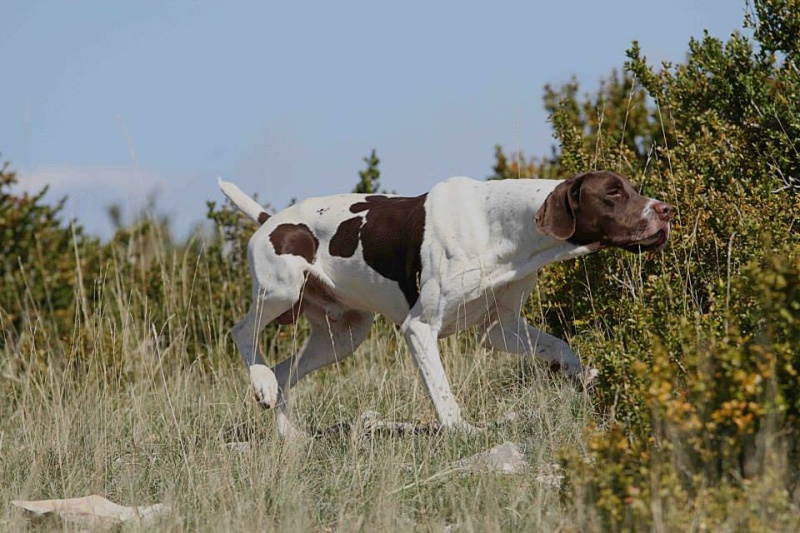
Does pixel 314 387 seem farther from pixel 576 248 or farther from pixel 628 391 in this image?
pixel 628 391

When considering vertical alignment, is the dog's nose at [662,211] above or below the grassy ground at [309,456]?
above

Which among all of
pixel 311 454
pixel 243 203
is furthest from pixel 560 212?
pixel 243 203

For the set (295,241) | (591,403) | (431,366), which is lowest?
(591,403)

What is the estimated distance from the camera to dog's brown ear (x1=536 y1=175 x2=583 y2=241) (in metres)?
5.41

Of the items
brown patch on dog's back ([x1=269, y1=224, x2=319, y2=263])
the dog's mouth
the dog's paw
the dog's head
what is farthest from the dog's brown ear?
the dog's paw

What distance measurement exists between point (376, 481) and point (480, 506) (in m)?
0.53

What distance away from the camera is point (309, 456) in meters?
5.22

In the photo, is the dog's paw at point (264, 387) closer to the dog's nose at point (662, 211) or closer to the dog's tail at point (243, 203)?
the dog's tail at point (243, 203)

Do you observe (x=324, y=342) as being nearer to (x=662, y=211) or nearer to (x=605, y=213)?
(x=605, y=213)

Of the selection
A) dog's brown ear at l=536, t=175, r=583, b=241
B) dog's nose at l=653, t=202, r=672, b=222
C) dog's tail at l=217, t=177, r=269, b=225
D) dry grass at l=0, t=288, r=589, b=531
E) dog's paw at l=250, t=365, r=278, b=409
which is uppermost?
dog's tail at l=217, t=177, r=269, b=225

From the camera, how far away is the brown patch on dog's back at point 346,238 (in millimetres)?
6016

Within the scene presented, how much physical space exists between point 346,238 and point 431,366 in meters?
0.89

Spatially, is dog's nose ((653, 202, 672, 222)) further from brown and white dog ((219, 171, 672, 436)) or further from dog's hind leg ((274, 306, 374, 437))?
dog's hind leg ((274, 306, 374, 437))

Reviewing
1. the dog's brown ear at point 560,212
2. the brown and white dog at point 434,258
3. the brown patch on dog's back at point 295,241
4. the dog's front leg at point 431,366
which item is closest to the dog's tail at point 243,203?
the brown and white dog at point 434,258
